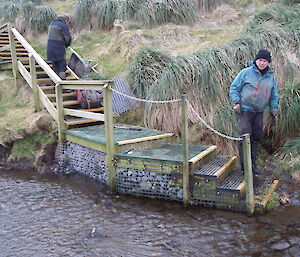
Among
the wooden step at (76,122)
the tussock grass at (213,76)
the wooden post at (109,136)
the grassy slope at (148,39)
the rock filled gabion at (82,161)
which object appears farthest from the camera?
the grassy slope at (148,39)

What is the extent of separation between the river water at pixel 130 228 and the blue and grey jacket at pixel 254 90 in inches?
59.1

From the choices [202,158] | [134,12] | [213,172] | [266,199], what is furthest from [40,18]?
[266,199]

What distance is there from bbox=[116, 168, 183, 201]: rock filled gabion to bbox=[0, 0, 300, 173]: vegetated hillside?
179 centimetres

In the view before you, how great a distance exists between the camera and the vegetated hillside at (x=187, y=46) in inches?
286

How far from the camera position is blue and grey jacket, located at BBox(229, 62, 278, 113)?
209 inches

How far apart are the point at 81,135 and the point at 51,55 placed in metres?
2.84

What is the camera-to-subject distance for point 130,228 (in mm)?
4867

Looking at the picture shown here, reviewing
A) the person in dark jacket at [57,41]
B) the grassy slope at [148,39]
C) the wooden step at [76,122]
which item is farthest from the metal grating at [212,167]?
the person in dark jacket at [57,41]

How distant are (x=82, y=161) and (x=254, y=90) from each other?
3380 millimetres

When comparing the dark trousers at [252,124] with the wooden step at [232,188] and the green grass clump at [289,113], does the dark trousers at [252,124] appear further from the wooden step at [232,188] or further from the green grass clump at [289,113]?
A: the green grass clump at [289,113]

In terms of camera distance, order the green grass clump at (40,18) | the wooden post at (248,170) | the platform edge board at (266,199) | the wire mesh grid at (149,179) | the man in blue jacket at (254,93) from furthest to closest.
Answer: the green grass clump at (40,18)
the wire mesh grid at (149,179)
the man in blue jacket at (254,93)
the platform edge board at (266,199)
the wooden post at (248,170)

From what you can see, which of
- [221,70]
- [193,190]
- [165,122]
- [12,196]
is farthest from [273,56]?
[12,196]

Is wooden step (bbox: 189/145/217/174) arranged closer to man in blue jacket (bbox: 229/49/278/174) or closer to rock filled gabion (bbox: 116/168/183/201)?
rock filled gabion (bbox: 116/168/183/201)

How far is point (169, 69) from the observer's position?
304 inches
